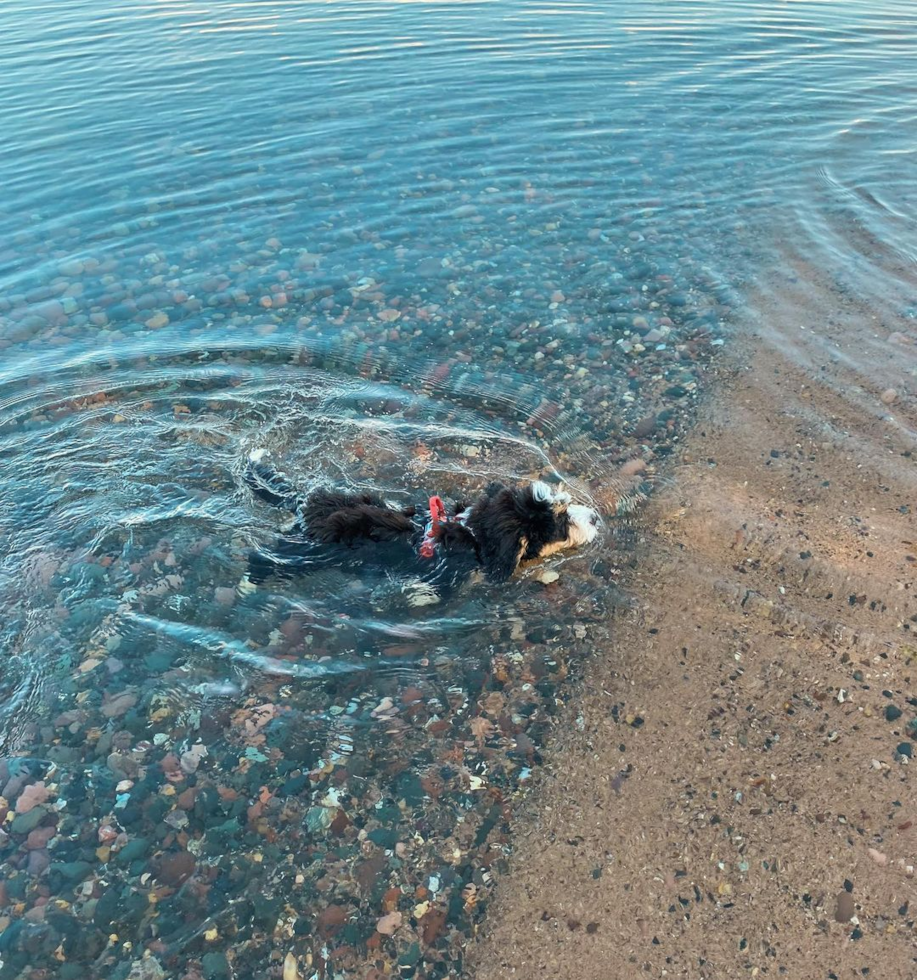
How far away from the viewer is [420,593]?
5746 mm

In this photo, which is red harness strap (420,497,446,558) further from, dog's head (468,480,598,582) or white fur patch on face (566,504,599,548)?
white fur patch on face (566,504,599,548)

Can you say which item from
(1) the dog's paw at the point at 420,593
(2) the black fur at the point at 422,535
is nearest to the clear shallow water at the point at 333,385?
(1) the dog's paw at the point at 420,593

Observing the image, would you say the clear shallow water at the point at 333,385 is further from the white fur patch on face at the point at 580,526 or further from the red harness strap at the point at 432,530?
the red harness strap at the point at 432,530

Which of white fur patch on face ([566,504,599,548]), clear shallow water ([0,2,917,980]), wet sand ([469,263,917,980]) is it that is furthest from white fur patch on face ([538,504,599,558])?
wet sand ([469,263,917,980])

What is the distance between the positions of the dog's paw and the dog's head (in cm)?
43

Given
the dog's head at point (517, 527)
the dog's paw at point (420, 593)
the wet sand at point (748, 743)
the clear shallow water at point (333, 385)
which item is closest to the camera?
the wet sand at point (748, 743)

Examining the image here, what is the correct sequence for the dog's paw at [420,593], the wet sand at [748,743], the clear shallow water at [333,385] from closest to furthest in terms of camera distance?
the wet sand at [748,743] → the clear shallow water at [333,385] → the dog's paw at [420,593]

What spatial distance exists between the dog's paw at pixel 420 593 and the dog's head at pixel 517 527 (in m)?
0.43

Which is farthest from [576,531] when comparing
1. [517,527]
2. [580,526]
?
[517,527]

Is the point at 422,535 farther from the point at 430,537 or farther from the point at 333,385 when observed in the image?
the point at 333,385

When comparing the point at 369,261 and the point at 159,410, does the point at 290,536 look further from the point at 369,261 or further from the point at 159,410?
the point at 369,261

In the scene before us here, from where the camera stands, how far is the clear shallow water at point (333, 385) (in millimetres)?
4496

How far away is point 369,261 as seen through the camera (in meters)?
9.93

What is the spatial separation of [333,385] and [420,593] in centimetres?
298
